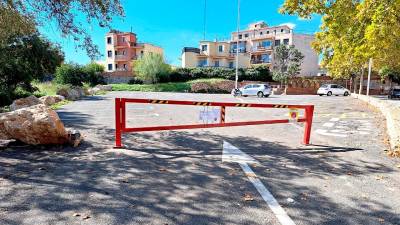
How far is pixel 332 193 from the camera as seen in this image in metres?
4.42

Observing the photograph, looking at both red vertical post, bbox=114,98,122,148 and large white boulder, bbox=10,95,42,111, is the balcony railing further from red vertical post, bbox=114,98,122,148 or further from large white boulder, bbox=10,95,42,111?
red vertical post, bbox=114,98,122,148

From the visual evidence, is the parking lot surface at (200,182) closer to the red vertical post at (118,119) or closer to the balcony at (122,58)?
the red vertical post at (118,119)

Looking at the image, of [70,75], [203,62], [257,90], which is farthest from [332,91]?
[70,75]

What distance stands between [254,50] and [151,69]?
2426 centimetres

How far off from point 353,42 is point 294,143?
6624mm

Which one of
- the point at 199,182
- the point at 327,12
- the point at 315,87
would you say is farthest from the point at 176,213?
the point at 315,87

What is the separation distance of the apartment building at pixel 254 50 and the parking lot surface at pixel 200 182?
179ft

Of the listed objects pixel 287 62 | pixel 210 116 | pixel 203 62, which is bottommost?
pixel 210 116

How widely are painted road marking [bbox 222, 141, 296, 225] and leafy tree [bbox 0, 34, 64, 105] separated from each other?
15241 millimetres

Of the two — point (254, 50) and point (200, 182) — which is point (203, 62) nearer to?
point (254, 50)

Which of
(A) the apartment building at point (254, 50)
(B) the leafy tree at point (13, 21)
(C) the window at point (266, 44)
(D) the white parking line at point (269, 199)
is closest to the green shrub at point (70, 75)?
(A) the apartment building at point (254, 50)

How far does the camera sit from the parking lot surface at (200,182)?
3.58m

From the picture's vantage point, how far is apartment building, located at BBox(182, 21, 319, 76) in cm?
5925

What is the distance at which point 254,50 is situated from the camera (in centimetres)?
6250
